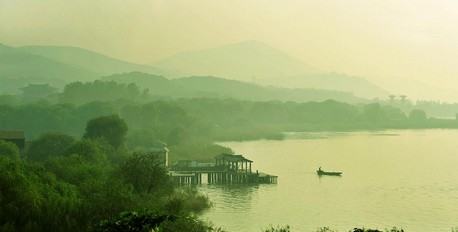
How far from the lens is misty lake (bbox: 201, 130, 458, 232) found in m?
33.8

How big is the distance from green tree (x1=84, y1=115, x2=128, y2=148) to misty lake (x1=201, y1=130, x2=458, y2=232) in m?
6.63

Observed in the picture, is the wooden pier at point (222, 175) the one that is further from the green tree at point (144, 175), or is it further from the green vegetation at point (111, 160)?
the green tree at point (144, 175)

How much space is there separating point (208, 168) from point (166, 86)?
153 m

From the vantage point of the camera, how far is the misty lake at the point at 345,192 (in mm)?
33750

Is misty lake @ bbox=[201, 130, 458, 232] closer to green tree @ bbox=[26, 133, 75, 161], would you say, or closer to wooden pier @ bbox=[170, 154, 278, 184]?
wooden pier @ bbox=[170, 154, 278, 184]

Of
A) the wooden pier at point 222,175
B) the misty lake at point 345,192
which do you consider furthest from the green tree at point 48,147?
the misty lake at point 345,192

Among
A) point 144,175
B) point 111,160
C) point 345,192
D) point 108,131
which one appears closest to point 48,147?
point 111,160

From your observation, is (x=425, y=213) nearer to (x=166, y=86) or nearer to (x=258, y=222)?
(x=258, y=222)

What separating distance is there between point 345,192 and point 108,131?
16.1m

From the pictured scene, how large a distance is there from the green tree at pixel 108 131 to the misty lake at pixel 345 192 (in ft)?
21.7

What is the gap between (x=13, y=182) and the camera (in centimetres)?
2058

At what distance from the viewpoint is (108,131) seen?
45.5 m

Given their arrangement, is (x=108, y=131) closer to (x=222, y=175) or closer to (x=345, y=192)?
(x=222, y=175)

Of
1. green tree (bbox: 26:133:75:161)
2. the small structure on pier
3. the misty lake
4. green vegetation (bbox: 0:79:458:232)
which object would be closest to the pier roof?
green vegetation (bbox: 0:79:458:232)
